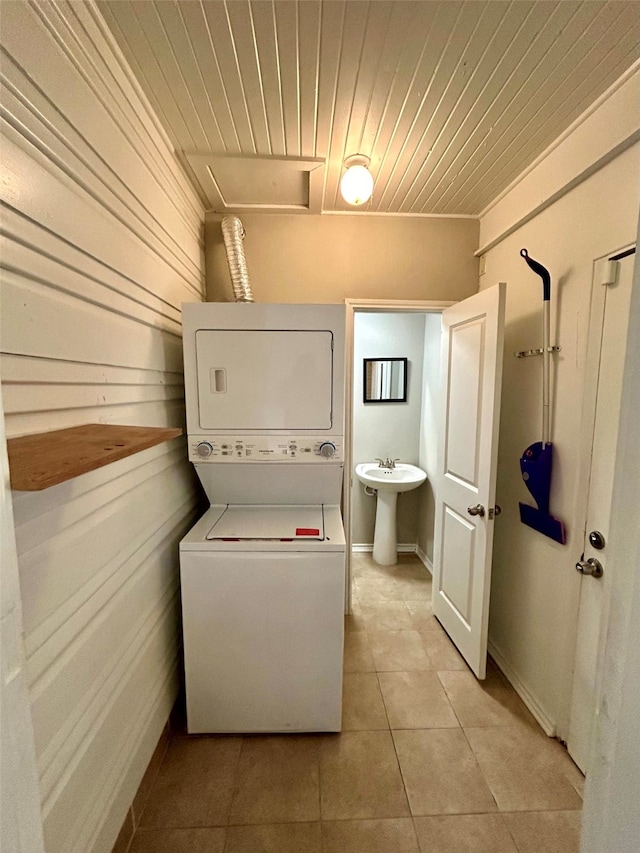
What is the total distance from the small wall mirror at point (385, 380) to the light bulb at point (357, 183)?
60.6 inches

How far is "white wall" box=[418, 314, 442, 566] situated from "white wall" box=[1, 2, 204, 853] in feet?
6.98

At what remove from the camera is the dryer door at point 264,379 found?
159cm

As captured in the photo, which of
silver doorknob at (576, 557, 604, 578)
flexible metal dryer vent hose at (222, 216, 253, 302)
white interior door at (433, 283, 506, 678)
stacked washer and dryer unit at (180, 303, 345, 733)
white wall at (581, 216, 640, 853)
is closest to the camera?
white wall at (581, 216, 640, 853)

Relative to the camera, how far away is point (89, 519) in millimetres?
1008

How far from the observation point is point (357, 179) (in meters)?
1.60

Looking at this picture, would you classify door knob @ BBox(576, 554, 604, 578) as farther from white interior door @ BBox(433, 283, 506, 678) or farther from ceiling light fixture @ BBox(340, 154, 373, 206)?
ceiling light fixture @ BBox(340, 154, 373, 206)

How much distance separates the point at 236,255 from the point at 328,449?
1176 millimetres

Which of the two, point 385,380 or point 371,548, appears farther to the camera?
point 371,548

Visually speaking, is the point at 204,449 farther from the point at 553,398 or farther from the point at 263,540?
the point at 553,398

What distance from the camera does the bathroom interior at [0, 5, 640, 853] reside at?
30.5 inches

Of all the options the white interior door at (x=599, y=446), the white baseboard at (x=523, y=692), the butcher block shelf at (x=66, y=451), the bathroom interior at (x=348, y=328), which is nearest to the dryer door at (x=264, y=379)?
the bathroom interior at (x=348, y=328)

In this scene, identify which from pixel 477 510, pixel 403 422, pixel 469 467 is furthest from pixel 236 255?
pixel 403 422

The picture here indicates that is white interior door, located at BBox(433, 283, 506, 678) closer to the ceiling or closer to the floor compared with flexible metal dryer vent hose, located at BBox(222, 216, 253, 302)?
closer to the floor

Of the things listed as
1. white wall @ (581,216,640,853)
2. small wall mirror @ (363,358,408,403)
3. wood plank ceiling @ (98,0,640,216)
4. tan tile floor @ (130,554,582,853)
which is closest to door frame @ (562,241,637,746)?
tan tile floor @ (130,554,582,853)
